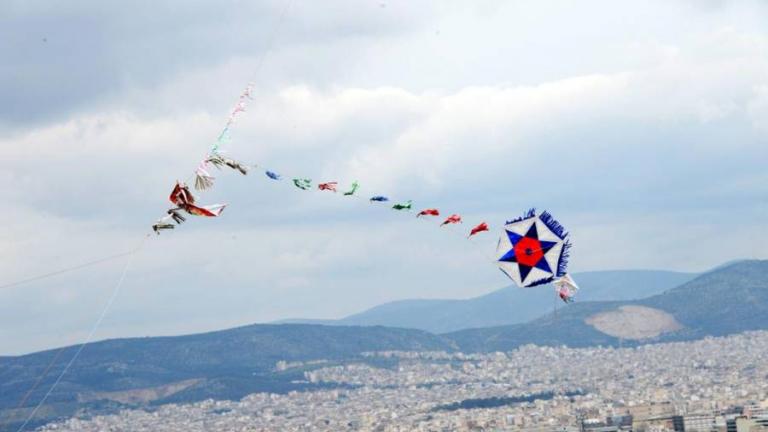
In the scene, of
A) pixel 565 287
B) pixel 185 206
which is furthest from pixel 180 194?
pixel 565 287

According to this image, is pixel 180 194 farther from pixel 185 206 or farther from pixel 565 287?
pixel 565 287

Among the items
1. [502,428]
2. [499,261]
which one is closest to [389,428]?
[502,428]

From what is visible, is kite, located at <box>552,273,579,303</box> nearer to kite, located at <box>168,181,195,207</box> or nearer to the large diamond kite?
the large diamond kite

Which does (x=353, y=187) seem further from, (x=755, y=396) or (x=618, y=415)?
(x=755, y=396)

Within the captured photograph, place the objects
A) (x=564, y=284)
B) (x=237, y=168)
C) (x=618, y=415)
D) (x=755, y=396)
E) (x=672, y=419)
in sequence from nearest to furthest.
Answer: (x=237, y=168) < (x=564, y=284) < (x=672, y=419) < (x=618, y=415) < (x=755, y=396)

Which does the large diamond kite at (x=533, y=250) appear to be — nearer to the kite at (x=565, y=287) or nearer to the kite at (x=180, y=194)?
the kite at (x=565, y=287)

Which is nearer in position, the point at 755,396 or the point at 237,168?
the point at 237,168

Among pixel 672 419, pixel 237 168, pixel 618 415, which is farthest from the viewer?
pixel 618 415

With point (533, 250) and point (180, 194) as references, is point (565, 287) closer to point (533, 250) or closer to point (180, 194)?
point (533, 250)
